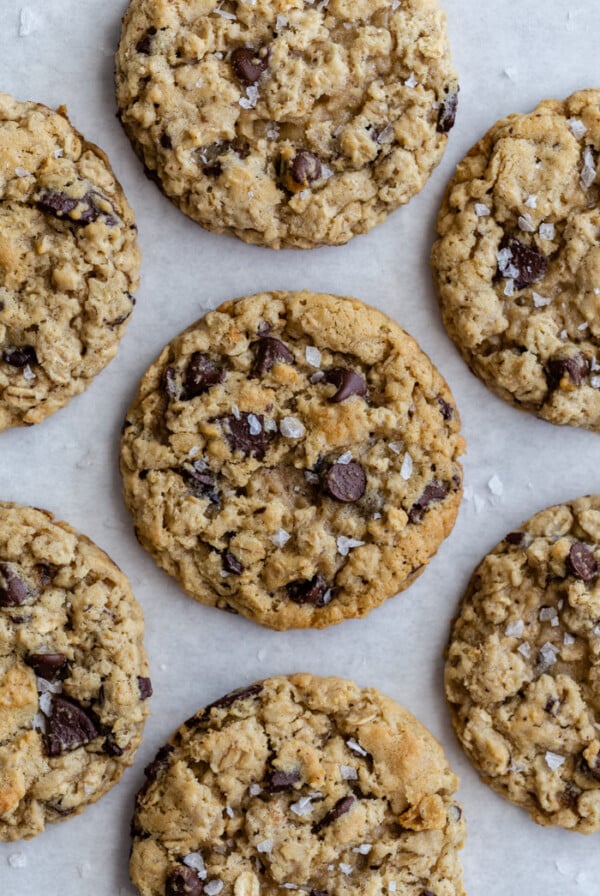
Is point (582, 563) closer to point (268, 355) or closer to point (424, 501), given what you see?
point (424, 501)

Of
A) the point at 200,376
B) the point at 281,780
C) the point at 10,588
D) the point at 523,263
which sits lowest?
the point at 281,780

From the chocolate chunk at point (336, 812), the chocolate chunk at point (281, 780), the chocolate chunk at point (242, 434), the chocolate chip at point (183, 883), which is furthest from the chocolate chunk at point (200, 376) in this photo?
the chocolate chip at point (183, 883)

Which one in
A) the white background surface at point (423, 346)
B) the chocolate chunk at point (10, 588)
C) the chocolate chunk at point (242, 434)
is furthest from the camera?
the white background surface at point (423, 346)

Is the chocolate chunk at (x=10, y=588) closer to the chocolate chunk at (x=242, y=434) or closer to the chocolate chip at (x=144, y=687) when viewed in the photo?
the chocolate chip at (x=144, y=687)

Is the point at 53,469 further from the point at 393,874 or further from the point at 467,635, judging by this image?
the point at 393,874

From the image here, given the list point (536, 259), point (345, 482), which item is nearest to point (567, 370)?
point (536, 259)

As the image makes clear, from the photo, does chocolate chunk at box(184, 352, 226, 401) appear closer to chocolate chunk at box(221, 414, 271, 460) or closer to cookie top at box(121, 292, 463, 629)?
cookie top at box(121, 292, 463, 629)

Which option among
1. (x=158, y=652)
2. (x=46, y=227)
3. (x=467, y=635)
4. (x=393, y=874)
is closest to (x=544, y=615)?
(x=467, y=635)

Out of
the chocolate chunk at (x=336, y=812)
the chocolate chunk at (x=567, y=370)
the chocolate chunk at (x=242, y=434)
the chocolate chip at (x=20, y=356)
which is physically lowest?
the chocolate chunk at (x=336, y=812)
